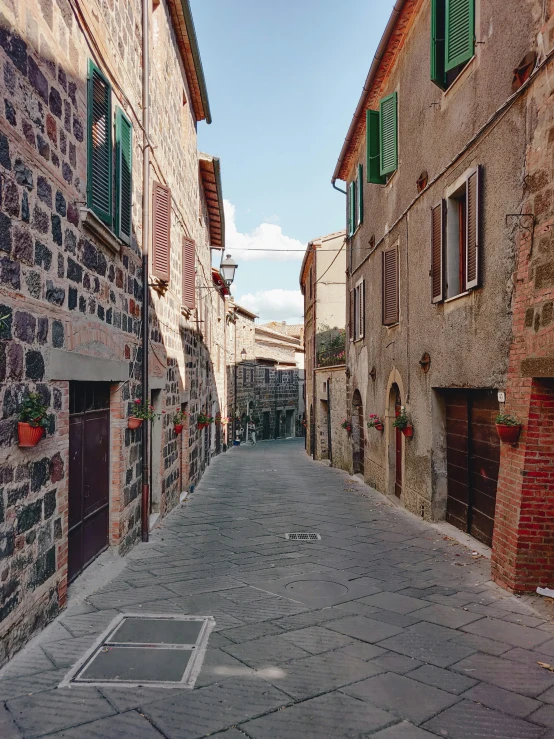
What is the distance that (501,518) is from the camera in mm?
5570

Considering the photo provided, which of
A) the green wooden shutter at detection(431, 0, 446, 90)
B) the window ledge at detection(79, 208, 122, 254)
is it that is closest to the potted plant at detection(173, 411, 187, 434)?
the window ledge at detection(79, 208, 122, 254)

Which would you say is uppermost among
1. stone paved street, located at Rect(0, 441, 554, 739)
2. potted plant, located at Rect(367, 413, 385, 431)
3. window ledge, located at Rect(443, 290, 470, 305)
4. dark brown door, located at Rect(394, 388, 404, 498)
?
window ledge, located at Rect(443, 290, 470, 305)

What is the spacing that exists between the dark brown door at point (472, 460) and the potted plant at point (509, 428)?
1251mm

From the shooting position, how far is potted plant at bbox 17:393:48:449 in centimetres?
387

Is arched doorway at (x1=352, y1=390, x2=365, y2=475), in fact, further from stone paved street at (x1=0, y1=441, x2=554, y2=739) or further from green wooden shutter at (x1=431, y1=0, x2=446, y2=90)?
green wooden shutter at (x1=431, y1=0, x2=446, y2=90)

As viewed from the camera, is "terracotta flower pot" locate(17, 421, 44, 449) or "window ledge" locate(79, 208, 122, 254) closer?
"terracotta flower pot" locate(17, 421, 44, 449)

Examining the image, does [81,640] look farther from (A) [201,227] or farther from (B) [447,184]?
(A) [201,227]

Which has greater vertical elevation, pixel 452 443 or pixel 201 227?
pixel 201 227

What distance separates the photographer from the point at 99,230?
5445 millimetres

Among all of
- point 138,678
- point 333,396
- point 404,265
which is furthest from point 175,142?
point 333,396

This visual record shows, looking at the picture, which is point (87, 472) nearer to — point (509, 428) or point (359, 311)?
point (509, 428)

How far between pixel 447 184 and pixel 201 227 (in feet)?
28.5

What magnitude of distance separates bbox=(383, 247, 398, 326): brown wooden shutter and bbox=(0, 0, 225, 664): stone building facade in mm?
4124

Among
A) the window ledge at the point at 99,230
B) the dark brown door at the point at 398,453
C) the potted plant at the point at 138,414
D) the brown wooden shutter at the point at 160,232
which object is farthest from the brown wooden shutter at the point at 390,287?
the window ledge at the point at 99,230
